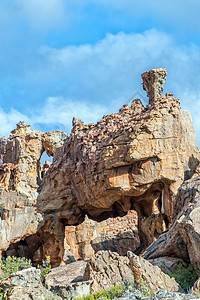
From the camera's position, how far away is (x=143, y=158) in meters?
18.2

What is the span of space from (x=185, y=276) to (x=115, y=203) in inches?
385

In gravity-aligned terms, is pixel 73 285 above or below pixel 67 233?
below

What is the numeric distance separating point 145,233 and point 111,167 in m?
3.14

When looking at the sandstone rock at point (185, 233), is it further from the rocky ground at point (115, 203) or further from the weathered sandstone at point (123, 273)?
the weathered sandstone at point (123, 273)

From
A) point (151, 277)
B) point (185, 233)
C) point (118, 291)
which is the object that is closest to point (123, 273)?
point (151, 277)

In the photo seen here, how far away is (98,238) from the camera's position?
24.7 meters

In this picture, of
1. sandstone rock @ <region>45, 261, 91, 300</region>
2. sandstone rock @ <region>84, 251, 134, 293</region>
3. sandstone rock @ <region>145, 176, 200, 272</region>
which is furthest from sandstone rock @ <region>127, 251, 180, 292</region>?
sandstone rock @ <region>45, 261, 91, 300</region>

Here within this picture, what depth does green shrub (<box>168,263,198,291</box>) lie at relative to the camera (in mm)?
11094

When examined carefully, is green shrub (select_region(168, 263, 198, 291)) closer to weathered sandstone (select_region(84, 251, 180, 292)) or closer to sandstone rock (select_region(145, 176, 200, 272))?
sandstone rock (select_region(145, 176, 200, 272))

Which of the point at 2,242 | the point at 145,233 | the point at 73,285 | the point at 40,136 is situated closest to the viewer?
the point at 73,285

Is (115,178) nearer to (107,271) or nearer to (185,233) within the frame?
(185,233)

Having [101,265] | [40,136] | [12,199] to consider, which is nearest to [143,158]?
[12,199]

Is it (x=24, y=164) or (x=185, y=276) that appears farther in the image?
(x=24, y=164)

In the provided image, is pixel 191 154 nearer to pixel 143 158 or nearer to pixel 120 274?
pixel 143 158
